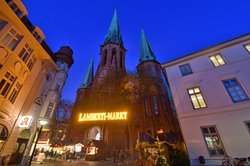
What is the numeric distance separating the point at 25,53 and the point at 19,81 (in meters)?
3.24

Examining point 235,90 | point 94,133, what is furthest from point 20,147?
point 235,90

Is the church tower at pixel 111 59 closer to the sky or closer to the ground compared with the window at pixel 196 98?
closer to the sky

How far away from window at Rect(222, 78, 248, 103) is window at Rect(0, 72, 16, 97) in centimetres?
2064

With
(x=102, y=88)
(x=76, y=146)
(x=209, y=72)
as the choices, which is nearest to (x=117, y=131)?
(x=76, y=146)

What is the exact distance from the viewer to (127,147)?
27234 mm

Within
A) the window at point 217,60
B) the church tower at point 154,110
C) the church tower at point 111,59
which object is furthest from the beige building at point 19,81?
the church tower at point 111,59

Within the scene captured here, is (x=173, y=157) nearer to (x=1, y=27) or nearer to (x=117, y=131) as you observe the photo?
(x=117, y=131)

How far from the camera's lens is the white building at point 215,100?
9.78 metres

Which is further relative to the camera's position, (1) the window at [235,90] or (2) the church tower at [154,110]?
(2) the church tower at [154,110]

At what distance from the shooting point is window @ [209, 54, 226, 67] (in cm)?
1290

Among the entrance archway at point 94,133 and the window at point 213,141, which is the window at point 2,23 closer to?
the window at point 213,141

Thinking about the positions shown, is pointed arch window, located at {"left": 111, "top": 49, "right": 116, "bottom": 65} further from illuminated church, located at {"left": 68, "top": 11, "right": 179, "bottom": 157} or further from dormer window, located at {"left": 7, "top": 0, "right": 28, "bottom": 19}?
dormer window, located at {"left": 7, "top": 0, "right": 28, "bottom": 19}

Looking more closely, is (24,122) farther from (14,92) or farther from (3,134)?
(14,92)

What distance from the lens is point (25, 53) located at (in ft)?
46.9
